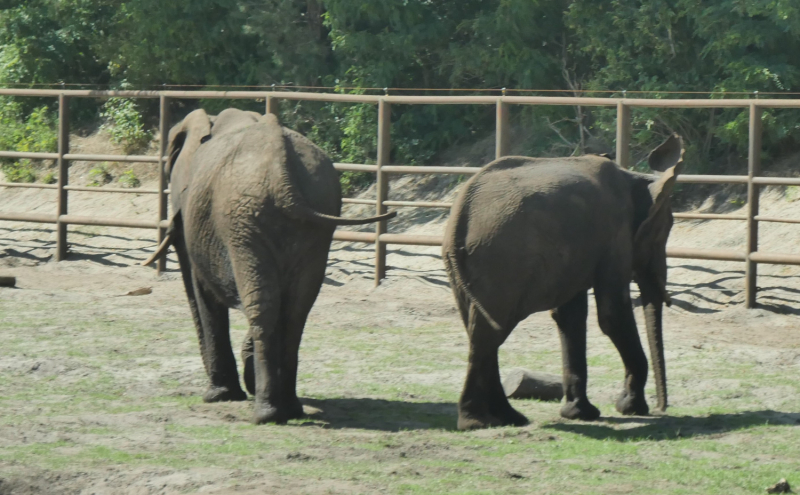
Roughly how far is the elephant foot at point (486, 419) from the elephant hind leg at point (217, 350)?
1511 millimetres

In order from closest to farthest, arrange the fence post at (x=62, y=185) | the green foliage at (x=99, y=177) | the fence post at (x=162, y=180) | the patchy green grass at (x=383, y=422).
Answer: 1. the patchy green grass at (x=383, y=422)
2. the fence post at (x=162, y=180)
3. the fence post at (x=62, y=185)
4. the green foliage at (x=99, y=177)

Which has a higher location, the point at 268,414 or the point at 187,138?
the point at 187,138

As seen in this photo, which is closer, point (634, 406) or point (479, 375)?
point (479, 375)

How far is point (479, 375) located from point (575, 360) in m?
0.62

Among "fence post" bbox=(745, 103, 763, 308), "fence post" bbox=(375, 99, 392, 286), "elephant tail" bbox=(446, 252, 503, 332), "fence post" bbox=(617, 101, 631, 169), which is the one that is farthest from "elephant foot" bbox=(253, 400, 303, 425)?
"fence post" bbox=(375, 99, 392, 286)

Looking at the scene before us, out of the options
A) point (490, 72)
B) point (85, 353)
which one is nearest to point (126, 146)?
point (490, 72)

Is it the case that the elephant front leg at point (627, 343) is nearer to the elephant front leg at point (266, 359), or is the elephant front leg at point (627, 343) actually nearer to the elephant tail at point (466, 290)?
the elephant tail at point (466, 290)

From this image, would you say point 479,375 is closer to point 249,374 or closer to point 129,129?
point 249,374

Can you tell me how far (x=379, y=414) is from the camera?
7.08 meters

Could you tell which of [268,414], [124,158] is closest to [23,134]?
[124,158]

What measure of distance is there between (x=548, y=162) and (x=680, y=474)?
2.05 meters

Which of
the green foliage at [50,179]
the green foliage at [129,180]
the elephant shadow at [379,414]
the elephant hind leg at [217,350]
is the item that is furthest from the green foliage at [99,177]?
the elephant shadow at [379,414]

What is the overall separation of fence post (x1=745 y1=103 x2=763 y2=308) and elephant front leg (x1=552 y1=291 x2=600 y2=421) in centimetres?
401

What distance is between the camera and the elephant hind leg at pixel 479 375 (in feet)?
21.4
